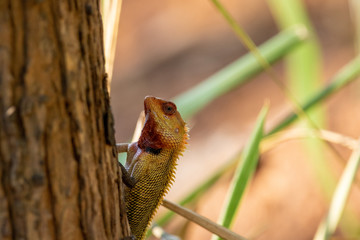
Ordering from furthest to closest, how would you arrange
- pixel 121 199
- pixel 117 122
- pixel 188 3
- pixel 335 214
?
pixel 188 3, pixel 117 122, pixel 335 214, pixel 121 199

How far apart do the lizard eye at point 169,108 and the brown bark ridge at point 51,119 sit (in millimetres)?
837

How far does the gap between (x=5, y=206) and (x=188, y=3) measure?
8.03m

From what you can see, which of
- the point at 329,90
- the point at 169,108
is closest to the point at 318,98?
the point at 329,90

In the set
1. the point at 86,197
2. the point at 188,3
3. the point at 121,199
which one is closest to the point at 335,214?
the point at 121,199

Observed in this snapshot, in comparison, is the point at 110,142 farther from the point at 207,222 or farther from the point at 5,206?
the point at 207,222

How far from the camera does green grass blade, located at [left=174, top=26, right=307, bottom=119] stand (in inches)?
77.8

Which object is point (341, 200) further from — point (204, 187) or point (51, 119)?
point (51, 119)

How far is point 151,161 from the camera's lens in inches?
70.9

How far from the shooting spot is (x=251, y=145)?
5.10ft

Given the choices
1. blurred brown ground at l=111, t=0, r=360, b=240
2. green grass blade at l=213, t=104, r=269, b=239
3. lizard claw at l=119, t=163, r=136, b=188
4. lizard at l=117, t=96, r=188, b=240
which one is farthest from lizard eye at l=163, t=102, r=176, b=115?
blurred brown ground at l=111, t=0, r=360, b=240

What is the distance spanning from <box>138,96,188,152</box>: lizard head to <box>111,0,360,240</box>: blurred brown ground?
2746 millimetres

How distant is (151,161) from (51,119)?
90 cm

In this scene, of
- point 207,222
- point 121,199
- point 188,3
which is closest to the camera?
point 121,199

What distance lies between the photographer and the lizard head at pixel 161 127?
184cm
